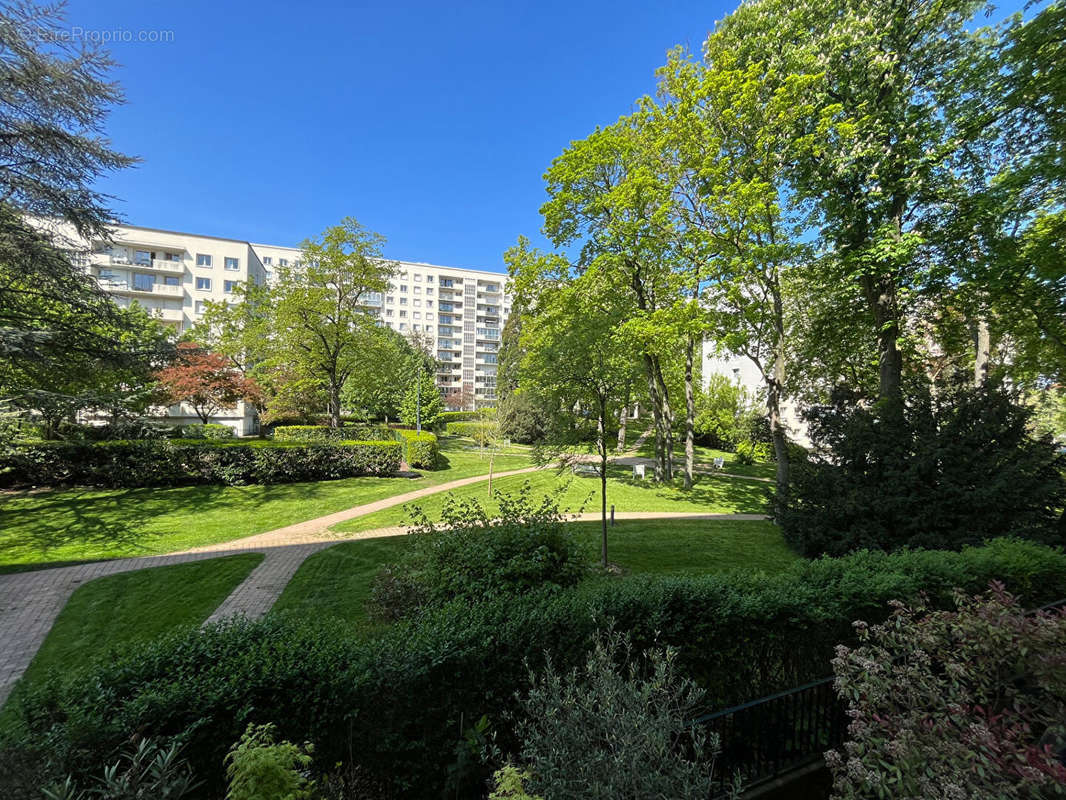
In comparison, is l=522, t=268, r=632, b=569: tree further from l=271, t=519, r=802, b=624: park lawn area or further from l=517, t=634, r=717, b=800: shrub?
l=517, t=634, r=717, b=800: shrub

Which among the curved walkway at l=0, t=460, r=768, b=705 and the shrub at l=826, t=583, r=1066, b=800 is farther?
the curved walkway at l=0, t=460, r=768, b=705

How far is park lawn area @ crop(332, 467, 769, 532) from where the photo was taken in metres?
12.7

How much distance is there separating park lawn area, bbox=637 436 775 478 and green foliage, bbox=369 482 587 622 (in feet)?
64.6

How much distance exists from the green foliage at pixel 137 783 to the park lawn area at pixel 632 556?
3.95 metres

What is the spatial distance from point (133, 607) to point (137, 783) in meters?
6.63

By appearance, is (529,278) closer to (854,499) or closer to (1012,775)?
(854,499)

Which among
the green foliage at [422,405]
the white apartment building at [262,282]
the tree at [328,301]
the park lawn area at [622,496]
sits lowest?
the park lawn area at [622,496]

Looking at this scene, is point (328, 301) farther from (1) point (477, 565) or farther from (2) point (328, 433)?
(1) point (477, 565)

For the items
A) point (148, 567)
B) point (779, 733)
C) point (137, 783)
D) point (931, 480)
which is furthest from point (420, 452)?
point (137, 783)

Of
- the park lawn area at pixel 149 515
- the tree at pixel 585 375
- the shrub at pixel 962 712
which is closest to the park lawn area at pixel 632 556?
the tree at pixel 585 375

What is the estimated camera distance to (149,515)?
11562mm

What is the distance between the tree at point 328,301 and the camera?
2206 centimetres

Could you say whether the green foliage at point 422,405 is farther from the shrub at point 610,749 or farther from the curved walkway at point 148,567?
the shrub at point 610,749

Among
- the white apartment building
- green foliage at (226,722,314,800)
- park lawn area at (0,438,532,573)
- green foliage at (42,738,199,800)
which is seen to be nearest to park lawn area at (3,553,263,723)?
park lawn area at (0,438,532,573)
